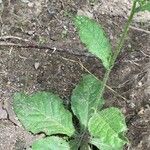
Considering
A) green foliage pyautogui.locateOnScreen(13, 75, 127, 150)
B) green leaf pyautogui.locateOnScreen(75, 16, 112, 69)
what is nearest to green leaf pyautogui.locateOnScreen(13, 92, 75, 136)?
green foliage pyautogui.locateOnScreen(13, 75, 127, 150)

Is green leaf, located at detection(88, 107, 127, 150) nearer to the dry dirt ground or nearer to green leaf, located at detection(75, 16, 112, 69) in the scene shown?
green leaf, located at detection(75, 16, 112, 69)

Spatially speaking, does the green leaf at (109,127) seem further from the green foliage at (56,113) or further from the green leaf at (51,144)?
the green leaf at (51,144)

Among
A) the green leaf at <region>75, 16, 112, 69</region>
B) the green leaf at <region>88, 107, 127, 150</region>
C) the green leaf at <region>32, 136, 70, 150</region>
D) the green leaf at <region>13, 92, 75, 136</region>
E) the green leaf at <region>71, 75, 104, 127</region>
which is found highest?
the green leaf at <region>75, 16, 112, 69</region>

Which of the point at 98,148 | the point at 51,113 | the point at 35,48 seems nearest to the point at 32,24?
the point at 35,48

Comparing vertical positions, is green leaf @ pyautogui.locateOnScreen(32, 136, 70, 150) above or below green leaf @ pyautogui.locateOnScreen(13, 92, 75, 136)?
below

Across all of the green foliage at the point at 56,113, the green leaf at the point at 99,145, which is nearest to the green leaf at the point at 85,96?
the green foliage at the point at 56,113

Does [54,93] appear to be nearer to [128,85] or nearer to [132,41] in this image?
[128,85]
